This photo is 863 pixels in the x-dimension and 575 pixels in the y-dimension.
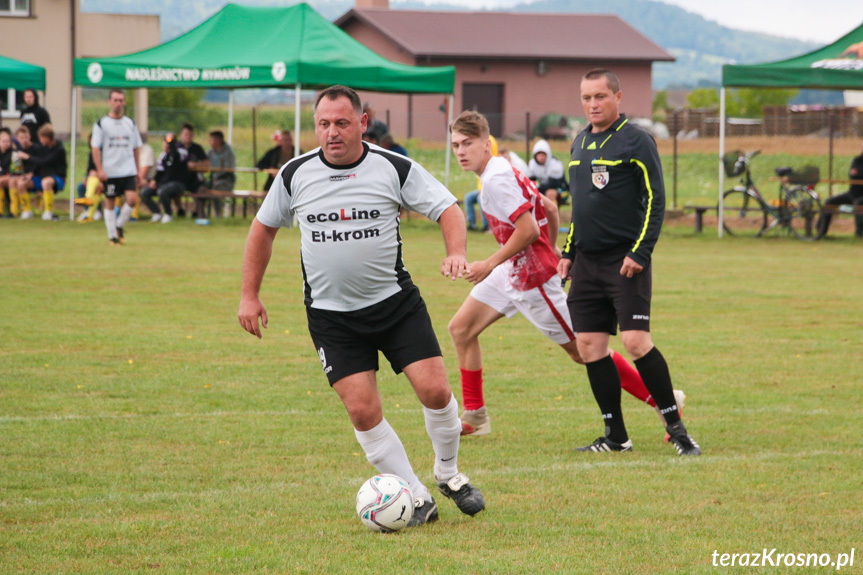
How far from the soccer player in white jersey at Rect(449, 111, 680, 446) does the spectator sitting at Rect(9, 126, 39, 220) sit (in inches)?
683

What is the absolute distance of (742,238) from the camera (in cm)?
2128

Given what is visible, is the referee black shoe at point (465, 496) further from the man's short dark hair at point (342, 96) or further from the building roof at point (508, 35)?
the building roof at point (508, 35)

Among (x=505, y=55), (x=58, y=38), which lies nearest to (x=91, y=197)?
(x=58, y=38)

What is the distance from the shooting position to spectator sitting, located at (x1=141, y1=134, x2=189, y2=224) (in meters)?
22.2

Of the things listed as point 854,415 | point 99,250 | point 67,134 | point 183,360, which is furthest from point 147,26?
point 854,415

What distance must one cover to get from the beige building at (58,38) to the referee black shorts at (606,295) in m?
34.8

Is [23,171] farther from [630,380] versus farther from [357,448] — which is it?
[630,380]

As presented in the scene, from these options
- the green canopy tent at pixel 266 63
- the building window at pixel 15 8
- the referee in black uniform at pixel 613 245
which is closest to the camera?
the referee in black uniform at pixel 613 245

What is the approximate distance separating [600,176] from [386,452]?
2.29 metres

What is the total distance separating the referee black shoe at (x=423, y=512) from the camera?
4.90 meters

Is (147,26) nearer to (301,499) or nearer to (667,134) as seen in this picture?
(667,134)

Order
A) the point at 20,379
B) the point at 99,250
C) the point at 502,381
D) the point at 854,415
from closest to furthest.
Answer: the point at 854,415 → the point at 20,379 → the point at 502,381 → the point at 99,250

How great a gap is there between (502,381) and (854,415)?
8.44 ft

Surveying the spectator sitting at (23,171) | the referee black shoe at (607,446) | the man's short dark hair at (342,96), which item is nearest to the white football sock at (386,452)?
the man's short dark hair at (342,96)
